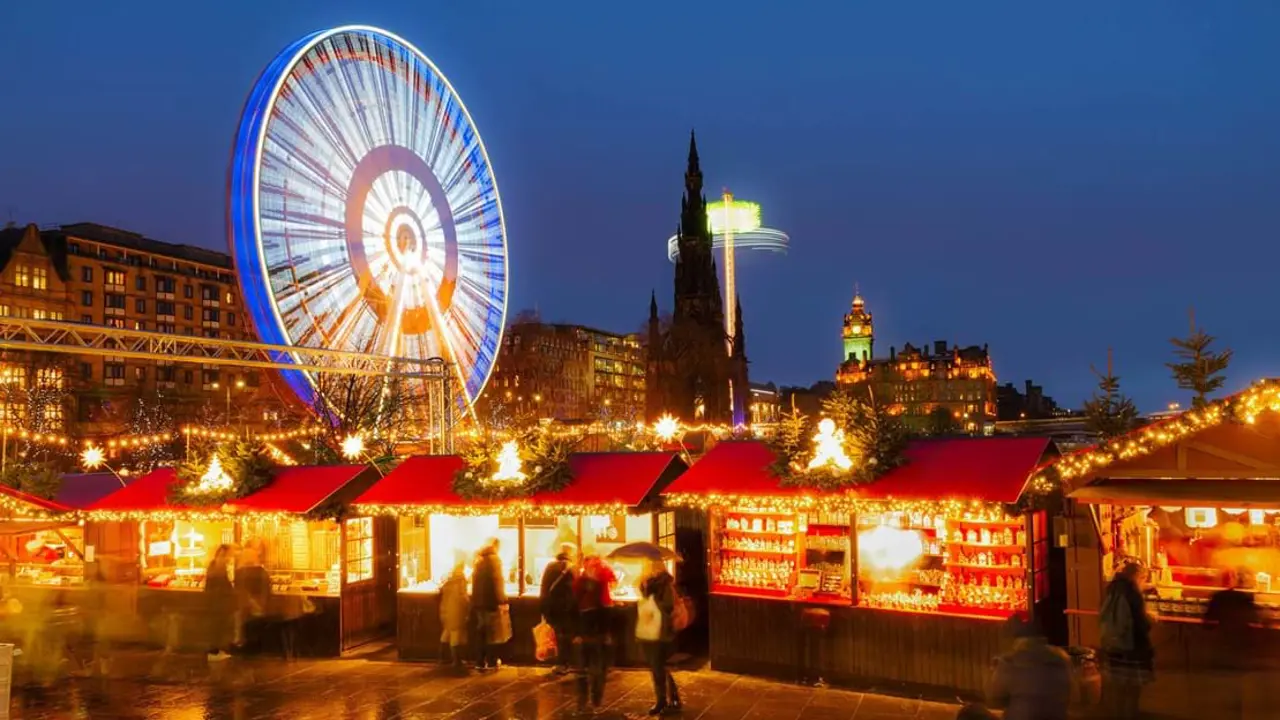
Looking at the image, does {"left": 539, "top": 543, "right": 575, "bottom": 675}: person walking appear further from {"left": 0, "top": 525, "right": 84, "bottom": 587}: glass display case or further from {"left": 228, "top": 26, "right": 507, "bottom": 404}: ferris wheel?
{"left": 228, "top": 26, "right": 507, "bottom": 404}: ferris wheel

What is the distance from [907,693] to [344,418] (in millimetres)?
29808

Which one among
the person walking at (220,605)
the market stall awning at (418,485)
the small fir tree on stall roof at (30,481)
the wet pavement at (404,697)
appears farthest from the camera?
the small fir tree on stall roof at (30,481)

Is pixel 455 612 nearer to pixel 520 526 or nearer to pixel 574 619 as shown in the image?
pixel 520 526

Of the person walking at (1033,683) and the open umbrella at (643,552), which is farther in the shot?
the open umbrella at (643,552)

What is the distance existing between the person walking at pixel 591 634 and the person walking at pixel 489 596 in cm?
157

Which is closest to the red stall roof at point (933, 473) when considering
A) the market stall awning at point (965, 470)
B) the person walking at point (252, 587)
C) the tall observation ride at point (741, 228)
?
the market stall awning at point (965, 470)

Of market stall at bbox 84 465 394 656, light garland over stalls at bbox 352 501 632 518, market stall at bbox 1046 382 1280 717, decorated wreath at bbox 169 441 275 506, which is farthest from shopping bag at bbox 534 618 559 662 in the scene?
market stall at bbox 1046 382 1280 717

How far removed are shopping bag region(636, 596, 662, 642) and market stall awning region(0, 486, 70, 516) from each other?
39.0 ft

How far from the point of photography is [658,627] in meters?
11.1

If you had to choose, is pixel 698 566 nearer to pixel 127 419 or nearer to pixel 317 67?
pixel 317 67

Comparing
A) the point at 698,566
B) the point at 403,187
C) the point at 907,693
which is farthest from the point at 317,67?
the point at 907,693

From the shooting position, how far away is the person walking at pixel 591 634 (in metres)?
11.7

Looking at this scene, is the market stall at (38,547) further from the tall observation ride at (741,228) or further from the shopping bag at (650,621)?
the tall observation ride at (741,228)

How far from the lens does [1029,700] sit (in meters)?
6.99
